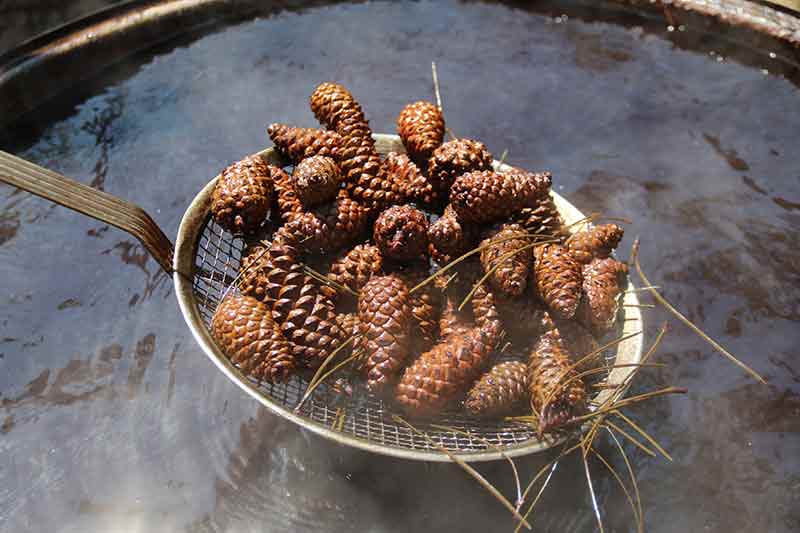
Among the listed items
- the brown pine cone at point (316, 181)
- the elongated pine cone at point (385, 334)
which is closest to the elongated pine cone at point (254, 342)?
the elongated pine cone at point (385, 334)

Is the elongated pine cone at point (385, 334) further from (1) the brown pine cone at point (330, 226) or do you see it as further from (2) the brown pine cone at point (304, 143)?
(2) the brown pine cone at point (304, 143)

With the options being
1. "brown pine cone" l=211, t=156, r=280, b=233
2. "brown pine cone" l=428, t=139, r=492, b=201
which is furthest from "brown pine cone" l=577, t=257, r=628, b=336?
"brown pine cone" l=211, t=156, r=280, b=233

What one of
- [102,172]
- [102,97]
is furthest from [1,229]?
[102,97]

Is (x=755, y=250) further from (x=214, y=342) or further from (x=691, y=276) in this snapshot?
(x=214, y=342)

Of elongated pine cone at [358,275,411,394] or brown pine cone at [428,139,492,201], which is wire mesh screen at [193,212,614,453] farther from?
brown pine cone at [428,139,492,201]

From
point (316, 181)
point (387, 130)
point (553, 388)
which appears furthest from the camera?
point (387, 130)

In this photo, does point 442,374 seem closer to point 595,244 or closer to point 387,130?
point 595,244

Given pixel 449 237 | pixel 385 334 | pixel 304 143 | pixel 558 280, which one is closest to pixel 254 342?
pixel 385 334
